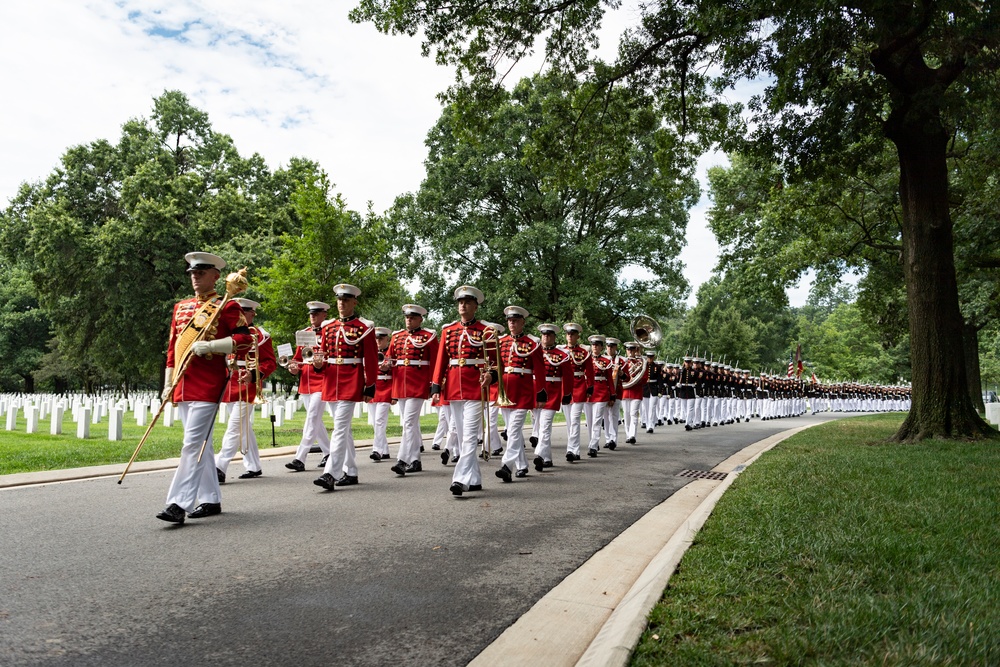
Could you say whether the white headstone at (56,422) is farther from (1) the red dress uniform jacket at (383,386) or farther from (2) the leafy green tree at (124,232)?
(2) the leafy green tree at (124,232)

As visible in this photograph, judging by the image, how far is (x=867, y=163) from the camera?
16094 millimetres

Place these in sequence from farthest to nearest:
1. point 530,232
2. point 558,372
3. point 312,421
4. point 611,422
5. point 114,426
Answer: point 530,232 < point 611,422 < point 114,426 < point 558,372 < point 312,421

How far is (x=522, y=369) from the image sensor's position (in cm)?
1013

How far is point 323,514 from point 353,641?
342 cm

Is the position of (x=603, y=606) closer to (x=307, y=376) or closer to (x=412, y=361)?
(x=412, y=361)

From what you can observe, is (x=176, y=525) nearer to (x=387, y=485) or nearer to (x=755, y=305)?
(x=387, y=485)

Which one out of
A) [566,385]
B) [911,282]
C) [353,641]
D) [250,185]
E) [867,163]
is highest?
[250,185]

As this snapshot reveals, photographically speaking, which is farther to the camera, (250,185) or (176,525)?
(250,185)

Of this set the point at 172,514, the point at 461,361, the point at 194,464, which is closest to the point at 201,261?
the point at 194,464

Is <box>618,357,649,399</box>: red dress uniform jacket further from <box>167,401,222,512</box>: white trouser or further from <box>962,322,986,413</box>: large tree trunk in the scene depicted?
<box>962,322,986,413</box>: large tree trunk

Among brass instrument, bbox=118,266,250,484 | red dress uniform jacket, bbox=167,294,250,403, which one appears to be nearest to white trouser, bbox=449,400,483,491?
red dress uniform jacket, bbox=167,294,250,403

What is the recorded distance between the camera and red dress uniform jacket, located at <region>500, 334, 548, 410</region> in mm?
9970

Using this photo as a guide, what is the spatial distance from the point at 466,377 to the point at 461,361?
0.71ft

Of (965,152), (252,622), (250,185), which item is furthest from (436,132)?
(252,622)
